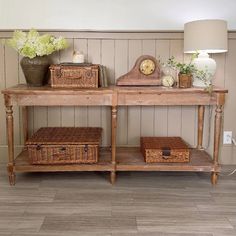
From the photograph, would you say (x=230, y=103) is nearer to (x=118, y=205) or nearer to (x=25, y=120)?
(x=118, y=205)

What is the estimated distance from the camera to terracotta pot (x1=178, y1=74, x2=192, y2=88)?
265cm

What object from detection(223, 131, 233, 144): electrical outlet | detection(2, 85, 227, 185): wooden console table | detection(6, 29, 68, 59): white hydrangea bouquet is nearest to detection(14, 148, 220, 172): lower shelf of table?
detection(2, 85, 227, 185): wooden console table

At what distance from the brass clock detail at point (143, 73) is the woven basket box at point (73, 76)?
0.24 m

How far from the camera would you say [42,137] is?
2709 millimetres

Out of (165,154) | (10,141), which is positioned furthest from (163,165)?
(10,141)

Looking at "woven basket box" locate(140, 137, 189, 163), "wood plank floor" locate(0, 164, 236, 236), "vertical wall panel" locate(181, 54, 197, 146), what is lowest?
"wood plank floor" locate(0, 164, 236, 236)

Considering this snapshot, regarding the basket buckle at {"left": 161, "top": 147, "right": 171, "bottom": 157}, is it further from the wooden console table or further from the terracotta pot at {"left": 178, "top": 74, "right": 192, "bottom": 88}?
the terracotta pot at {"left": 178, "top": 74, "right": 192, "bottom": 88}

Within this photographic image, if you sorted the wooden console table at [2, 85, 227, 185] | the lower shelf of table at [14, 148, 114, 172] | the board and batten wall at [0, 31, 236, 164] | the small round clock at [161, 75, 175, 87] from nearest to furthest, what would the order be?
the wooden console table at [2, 85, 227, 185], the lower shelf of table at [14, 148, 114, 172], the small round clock at [161, 75, 175, 87], the board and batten wall at [0, 31, 236, 164]

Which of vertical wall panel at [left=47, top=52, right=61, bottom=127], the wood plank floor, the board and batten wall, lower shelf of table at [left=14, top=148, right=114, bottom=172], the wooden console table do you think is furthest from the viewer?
vertical wall panel at [left=47, top=52, right=61, bottom=127]

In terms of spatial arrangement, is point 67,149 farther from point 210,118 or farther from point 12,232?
point 210,118

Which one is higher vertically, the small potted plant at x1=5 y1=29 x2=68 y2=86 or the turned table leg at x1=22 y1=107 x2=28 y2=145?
the small potted plant at x1=5 y1=29 x2=68 y2=86

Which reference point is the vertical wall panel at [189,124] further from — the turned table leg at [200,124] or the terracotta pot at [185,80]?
the terracotta pot at [185,80]

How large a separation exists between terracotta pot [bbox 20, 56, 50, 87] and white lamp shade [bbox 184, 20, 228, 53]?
1135 mm

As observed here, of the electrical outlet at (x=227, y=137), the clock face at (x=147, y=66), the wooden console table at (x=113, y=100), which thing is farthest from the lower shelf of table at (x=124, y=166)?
the clock face at (x=147, y=66)
